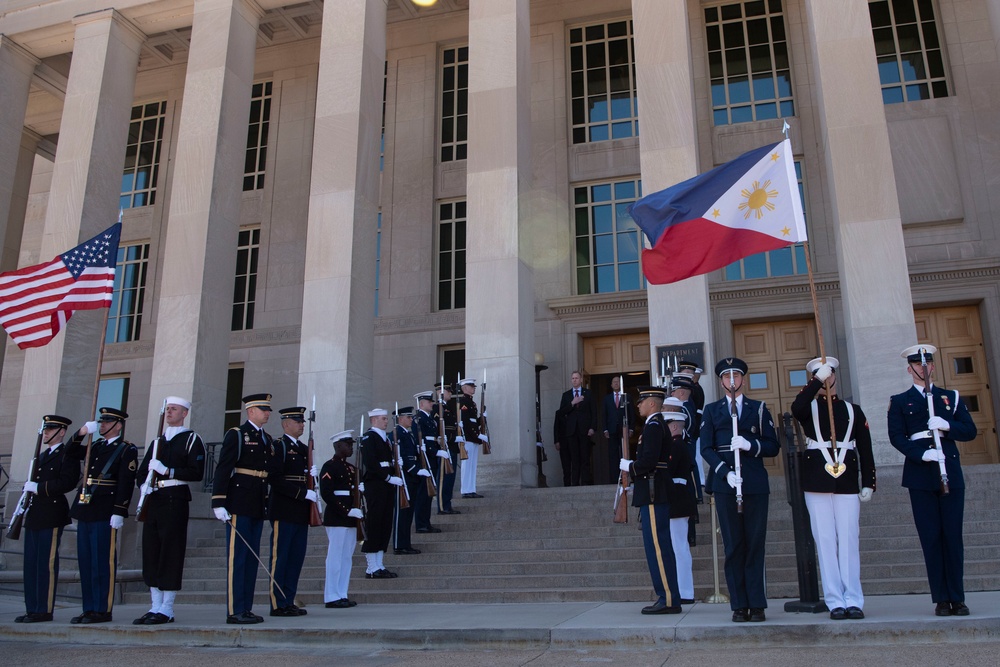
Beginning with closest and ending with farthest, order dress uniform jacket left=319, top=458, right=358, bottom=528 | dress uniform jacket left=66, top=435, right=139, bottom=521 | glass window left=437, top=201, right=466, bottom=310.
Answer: dress uniform jacket left=66, top=435, right=139, bottom=521
dress uniform jacket left=319, top=458, right=358, bottom=528
glass window left=437, top=201, right=466, bottom=310

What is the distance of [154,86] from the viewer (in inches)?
956

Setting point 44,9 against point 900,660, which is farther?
point 44,9

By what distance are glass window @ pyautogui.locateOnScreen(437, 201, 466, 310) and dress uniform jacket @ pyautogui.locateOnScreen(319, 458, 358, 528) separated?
34.7ft

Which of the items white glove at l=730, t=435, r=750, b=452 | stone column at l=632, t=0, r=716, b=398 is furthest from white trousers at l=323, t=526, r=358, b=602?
stone column at l=632, t=0, r=716, b=398

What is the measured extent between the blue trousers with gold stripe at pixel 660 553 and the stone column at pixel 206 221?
34.7 ft

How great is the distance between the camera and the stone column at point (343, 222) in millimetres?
15344

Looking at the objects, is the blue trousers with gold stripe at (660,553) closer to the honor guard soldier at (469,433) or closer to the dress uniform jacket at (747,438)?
the dress uniform jacket at (747,438)

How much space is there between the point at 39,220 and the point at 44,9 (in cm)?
739

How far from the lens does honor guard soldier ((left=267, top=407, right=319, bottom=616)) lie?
29.7 ft

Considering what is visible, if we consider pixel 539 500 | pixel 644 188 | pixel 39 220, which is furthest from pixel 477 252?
pixel 39 220

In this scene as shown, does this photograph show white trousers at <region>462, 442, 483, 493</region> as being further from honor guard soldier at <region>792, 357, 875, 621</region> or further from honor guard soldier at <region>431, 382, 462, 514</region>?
honor guard soldier at <region>792, 357, 875, 621</region>

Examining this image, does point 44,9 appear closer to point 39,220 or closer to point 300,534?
point 39,220

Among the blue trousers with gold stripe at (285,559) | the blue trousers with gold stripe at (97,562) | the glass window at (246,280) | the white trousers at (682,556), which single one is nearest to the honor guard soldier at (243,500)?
the blue trousers with gold stripe at (285,559)

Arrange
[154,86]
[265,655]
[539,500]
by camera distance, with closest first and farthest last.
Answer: [265,655] < [539,500] < [154,86]
